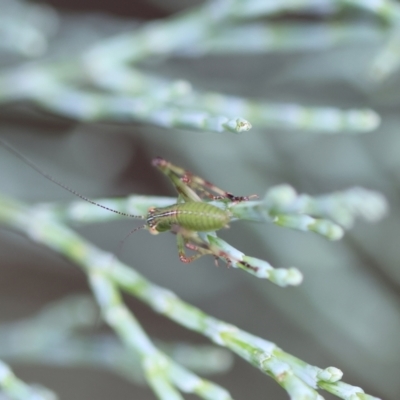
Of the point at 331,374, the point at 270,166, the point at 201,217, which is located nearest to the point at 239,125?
the point at 201,217

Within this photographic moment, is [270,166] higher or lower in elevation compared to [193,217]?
higher

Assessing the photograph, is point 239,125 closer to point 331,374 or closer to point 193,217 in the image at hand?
point 193,217

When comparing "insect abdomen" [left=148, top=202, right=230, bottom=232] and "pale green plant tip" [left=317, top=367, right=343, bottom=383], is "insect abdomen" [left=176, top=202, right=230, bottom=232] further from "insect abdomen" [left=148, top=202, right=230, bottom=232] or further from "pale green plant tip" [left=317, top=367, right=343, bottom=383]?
"pale green plant tip" [left=317, top=367, right=343, bottom=383]

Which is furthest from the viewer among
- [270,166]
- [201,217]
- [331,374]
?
[270,166]

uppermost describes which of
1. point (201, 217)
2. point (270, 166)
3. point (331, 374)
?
point (270, 166)

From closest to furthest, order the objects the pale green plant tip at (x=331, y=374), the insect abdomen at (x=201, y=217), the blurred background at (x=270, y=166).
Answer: the pale green plant tip at (x=331, y=374), the insect abdomen at (x=201, y=217), the blurred background at (x=270, y=166)

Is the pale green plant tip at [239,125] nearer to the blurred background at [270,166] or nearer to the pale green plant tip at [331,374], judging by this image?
the pale green plant tip at [331,374]

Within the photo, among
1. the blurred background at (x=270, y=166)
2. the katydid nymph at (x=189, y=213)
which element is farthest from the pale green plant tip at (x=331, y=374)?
the blurred background at (x=270, y=166)

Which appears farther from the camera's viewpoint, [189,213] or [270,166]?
[270,166]
